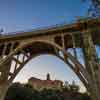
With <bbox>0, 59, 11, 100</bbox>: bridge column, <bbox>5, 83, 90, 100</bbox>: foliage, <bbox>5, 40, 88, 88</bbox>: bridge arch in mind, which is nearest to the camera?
<bbox>5, 40, 88, 88</bbox>: bridge arch

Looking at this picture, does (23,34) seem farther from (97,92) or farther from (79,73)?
(97,92)

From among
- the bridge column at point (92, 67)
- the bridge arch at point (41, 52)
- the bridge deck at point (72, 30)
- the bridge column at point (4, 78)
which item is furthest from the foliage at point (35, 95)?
the bridge column at point (92, 67)

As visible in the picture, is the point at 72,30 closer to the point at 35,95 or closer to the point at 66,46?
the point at 66,46

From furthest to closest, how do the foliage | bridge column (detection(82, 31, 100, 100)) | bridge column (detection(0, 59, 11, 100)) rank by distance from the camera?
the foliage < bridge column (detection(0, 59, 11, 100)) < bridge column (detection(82, 31, 100, 100))

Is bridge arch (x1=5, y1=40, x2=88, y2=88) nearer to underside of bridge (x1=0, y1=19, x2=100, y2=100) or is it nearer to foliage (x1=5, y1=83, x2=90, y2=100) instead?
underside of bridge (x1=0, y1=19, x2=100, y2=100)

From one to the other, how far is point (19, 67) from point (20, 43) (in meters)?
2.90

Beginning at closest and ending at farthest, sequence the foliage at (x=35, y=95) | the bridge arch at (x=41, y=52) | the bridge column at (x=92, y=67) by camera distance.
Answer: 1. the bridge column at (x=92, y=67)
2. the bridge arch at (x=41, y=52)
3. the foliage at (x=35, y=95)

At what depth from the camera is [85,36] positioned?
1272cm

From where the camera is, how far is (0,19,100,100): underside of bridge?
11.0 metres

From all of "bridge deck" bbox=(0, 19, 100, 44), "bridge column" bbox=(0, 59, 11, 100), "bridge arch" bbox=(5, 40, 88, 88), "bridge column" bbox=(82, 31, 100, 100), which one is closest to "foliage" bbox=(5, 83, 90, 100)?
"bridge column" bbox=(0, 59, 11, 100)

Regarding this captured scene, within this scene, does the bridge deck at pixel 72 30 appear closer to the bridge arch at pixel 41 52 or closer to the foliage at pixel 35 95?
the bridge arch at pixel 41 52

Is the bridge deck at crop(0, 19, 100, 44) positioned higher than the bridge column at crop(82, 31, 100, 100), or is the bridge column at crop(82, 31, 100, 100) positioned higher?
the bridge deck at crop(0, 19, 100, 44)

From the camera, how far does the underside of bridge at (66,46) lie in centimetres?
1101

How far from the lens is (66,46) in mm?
15328
